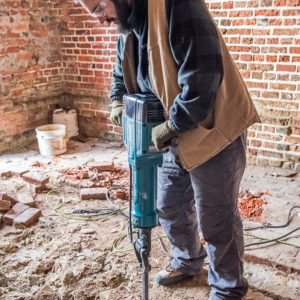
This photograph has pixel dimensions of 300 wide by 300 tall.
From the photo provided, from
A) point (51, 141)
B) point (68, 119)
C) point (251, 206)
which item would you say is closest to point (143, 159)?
point (251, 206)

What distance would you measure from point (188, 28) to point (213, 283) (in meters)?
1.20

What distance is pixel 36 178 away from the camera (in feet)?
10.5

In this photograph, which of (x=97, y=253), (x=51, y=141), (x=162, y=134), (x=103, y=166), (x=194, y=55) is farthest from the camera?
(x=51, y=141)

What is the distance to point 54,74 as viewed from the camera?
457cm

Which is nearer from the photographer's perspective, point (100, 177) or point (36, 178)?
point (36, 178)

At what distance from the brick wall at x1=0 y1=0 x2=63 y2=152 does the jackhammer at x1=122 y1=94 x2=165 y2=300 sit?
285 centimetres

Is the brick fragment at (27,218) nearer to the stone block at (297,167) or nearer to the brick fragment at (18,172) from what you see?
the brick fragment at (18,172)

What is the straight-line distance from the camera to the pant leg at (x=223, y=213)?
1.60 metres

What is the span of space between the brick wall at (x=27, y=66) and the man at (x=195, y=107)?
8.37ft

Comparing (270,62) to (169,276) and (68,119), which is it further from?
(68,119)

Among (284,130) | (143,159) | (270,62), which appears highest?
(270,62)

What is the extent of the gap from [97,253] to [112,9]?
1474 mm

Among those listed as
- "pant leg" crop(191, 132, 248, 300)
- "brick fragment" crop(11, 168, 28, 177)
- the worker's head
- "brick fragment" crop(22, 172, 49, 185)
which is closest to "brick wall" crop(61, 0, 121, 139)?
"brick fragment" crop(11, 168, 28, 177)

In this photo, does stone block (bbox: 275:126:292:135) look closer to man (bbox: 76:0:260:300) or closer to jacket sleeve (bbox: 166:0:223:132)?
man (bbox: 76:0:260:300)
